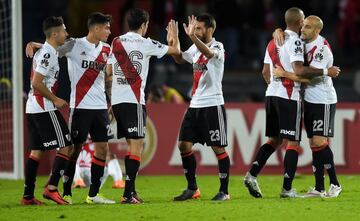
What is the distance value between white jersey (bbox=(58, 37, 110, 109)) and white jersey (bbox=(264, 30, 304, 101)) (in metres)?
1.91

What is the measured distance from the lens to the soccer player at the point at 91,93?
38.4ft

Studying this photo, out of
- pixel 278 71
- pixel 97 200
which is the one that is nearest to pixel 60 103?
pixel 97 200

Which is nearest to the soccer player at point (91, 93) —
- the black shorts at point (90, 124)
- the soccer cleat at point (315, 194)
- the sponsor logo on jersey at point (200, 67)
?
the black shorts at point (90, 124)

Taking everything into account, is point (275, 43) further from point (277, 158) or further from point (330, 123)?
point (277, 158)

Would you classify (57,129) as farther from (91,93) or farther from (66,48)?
(66,48)

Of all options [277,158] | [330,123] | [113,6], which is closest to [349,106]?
[277,158]

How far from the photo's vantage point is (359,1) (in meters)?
22.5

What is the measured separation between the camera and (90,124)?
11.8m

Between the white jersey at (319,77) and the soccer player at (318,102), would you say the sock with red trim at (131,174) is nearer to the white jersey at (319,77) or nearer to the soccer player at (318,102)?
the soccer player at (318,102)

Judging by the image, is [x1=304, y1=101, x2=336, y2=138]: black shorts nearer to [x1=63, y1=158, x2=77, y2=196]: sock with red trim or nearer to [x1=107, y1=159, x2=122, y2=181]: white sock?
[x1=63, y1=158, x2=77, y2=196]: sock with red trim

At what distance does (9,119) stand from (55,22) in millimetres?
5141

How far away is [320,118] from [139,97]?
2082 millimetres

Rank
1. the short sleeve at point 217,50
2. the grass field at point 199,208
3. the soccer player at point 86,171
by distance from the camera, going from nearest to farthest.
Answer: the grass field at point 199,208 → the short sleeve at point 217,50 → the soccer player at point 86,171

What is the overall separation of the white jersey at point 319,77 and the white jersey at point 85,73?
7.60 ft
